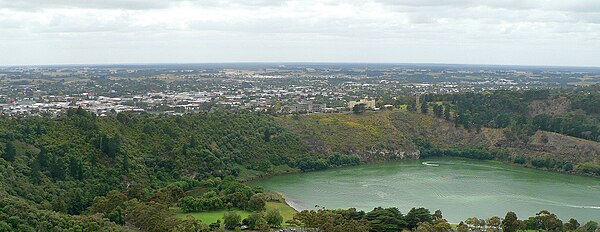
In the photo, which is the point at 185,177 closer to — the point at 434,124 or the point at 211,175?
the point at 211,175

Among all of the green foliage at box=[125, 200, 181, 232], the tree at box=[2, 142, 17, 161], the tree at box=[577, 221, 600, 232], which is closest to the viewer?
the green foliage at box=[125, 200, 181, 232]

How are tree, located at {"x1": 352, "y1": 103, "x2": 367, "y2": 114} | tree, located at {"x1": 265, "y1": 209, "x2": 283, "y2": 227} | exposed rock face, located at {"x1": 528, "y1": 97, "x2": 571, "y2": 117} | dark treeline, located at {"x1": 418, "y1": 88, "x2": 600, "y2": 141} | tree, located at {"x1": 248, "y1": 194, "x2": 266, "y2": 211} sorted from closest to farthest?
tree, located at {"x1": 265, "y1": 209, "x2": 283, "y2": 227} < tree, located at {"x1": 248, "y1": 194, "x2": 266, "y2": 211} < dark treeline, located at {"x1": 418, "y1": 88, "x2": 600, "y2": 141} < exposed rock face, located at {"x1": 528, "y1": 97, "x2": 571, "y2": 117} < tree, located at {"x1": 352, "y1": 103, "x2": 367, "y2": 114}

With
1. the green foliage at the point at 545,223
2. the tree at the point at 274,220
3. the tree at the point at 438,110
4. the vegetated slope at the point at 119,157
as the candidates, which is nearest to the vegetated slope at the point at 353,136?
the vegetated slope at the point at 119,157

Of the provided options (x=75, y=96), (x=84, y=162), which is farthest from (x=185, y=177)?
(x=75, y=96)

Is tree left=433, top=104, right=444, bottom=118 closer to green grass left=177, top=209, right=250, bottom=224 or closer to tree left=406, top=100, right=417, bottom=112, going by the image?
tree left=406, top=100, right=417, bottom=112

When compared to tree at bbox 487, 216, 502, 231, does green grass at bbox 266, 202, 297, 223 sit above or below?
below

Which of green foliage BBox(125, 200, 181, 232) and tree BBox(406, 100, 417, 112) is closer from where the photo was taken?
green foliage BBox(125, 200, 181, 232)

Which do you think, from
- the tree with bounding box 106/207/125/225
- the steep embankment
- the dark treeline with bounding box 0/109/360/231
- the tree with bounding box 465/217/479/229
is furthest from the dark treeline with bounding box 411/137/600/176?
the tree with bounding box 106/207/125/225

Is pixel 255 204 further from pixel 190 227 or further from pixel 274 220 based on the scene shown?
pixel 190 227
